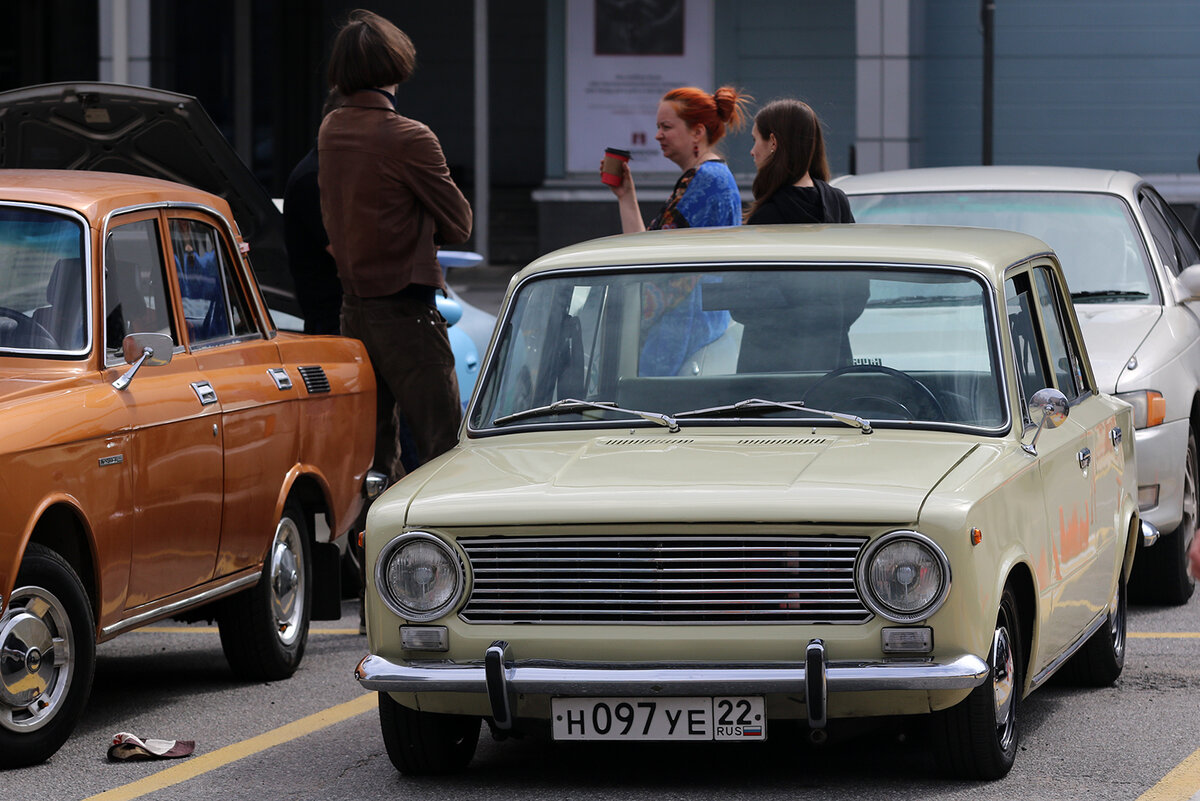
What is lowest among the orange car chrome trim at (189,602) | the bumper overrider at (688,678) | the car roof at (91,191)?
the orange car chrome trim at (189,602)

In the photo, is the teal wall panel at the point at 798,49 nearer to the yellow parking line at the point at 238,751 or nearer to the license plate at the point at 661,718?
the yellow parking line at the point at 238,751

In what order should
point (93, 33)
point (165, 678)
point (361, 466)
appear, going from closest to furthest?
point (165, 678) < point (361, 466) < point (93, 33)

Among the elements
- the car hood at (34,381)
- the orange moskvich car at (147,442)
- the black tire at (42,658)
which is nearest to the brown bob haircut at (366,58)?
the orange moskvich car at (147,442)

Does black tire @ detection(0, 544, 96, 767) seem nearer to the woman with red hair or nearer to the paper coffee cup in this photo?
the woman with red hair

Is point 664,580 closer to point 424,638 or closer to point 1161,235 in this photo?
point 424,638

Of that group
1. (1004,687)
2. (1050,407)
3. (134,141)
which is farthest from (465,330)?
(1004,687)

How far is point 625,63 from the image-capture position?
22.6m

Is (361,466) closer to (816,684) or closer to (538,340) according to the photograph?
(538,340)

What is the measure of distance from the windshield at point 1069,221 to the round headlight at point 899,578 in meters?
4.18

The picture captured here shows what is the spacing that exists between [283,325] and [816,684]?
530 cm

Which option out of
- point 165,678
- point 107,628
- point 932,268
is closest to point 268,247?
point 165,678

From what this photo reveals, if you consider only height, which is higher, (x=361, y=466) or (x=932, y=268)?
(x=932, y=268)

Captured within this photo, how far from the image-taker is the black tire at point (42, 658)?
18.5 feet

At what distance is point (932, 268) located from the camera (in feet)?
19.9
